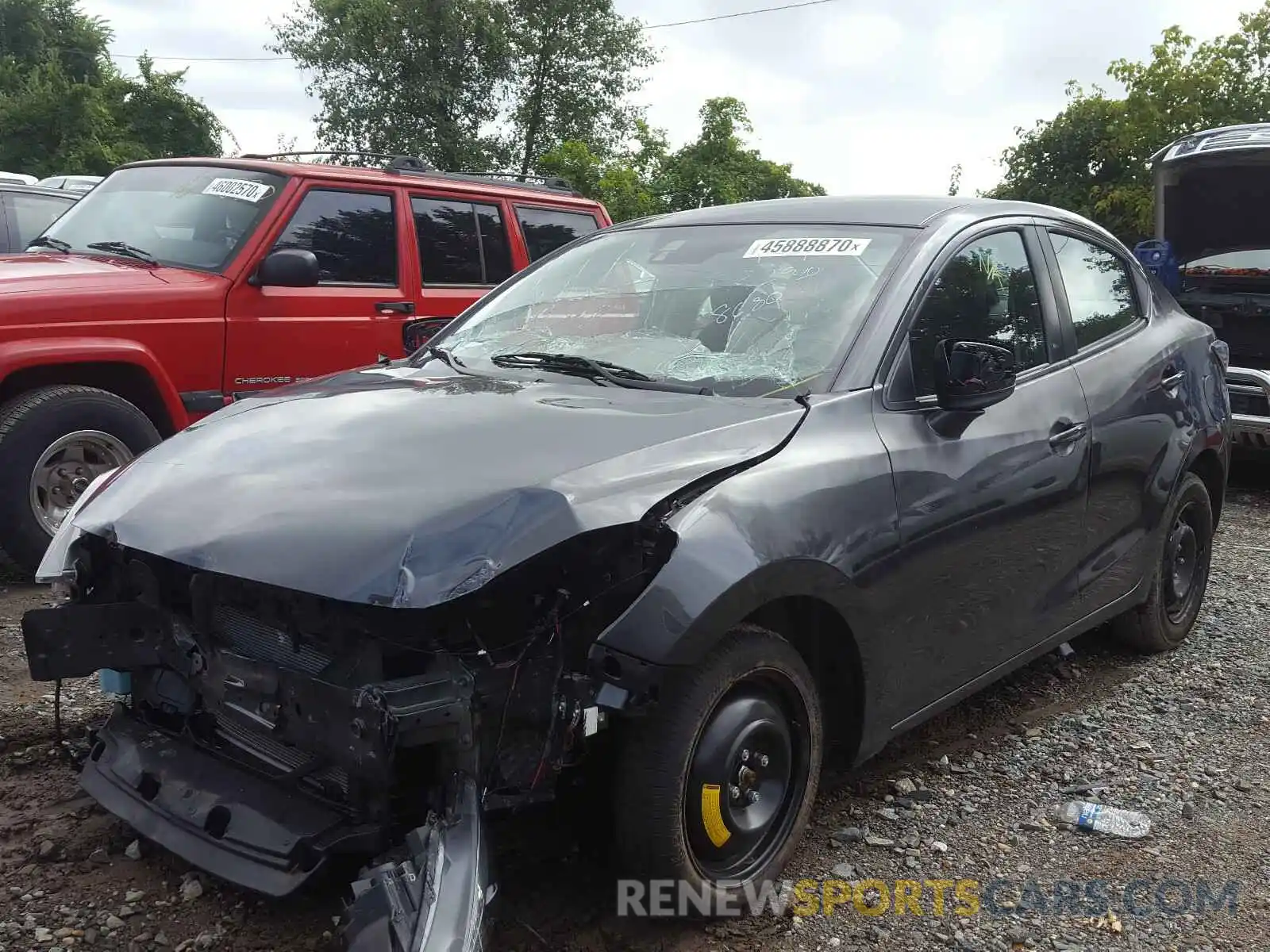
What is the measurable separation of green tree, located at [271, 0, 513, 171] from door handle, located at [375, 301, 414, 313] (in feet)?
74.5

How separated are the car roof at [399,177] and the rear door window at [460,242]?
0.35 ft

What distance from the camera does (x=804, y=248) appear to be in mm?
3461

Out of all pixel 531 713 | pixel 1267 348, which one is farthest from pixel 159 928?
pixel 1267 348

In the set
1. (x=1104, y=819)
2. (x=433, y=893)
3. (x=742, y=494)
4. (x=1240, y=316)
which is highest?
(x=1240, y=316)

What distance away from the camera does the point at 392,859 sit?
2182 millimetres

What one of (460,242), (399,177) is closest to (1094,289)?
(460,242)

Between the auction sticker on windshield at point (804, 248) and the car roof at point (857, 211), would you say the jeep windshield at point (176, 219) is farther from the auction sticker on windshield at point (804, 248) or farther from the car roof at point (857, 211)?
the auction sticker on windshield at point (804, 248)

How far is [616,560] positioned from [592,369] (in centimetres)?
99

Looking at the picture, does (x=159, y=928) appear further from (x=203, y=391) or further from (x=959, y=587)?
(x=203, y=391)

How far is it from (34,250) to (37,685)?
2952 millimetres

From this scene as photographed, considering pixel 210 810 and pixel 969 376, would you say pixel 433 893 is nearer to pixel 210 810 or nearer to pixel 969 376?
pixel 210 810

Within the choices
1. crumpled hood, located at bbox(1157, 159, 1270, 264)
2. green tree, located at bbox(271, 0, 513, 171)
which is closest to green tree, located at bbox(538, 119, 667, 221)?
green tree, located at bbox(271, 0, 513, 171)

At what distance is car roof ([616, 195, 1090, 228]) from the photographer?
3.53 meters

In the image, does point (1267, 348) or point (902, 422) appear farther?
point (1267, 348)
